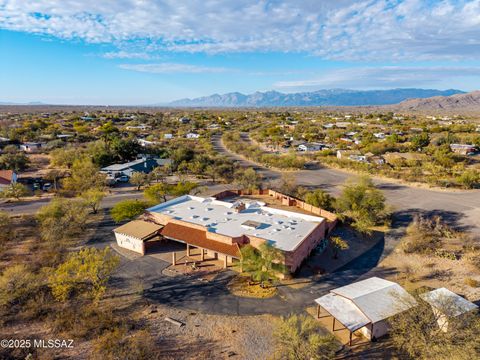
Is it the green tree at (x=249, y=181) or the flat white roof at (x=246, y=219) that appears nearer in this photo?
the flat white roof at (x=246, y=219)

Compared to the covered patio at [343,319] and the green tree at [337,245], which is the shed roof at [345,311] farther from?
the green tree at [337,245]

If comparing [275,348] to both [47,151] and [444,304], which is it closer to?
[444,304]

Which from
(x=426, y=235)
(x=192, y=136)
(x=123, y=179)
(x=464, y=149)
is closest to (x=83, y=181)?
(x=123, y=179)

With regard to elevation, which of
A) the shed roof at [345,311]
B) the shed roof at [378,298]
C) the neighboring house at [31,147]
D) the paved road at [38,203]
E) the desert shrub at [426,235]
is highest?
the neighboring house at [31,147]

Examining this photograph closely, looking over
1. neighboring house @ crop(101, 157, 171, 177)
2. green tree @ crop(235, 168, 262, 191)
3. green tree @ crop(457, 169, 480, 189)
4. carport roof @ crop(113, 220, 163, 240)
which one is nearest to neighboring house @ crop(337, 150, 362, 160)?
green tree @ crop(457, 169, 480, 189)

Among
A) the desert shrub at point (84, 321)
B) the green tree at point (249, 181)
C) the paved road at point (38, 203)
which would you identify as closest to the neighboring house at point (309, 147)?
the green tree at point (249, 181)

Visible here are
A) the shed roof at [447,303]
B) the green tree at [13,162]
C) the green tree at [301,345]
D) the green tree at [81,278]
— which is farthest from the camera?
the green tree at [13,162]
